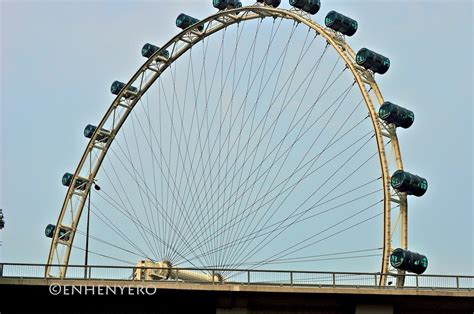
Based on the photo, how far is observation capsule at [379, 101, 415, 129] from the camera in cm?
4734

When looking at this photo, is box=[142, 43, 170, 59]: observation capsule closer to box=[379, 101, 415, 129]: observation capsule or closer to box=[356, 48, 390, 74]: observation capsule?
box=[356, 48, 390, 74]: observation capsule

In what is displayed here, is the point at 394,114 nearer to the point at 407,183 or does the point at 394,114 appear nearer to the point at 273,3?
the point at 407,183

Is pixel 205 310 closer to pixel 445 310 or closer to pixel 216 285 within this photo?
pixel 216 285

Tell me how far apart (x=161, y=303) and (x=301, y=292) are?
650 cm

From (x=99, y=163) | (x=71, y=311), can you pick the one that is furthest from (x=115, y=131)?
(x=71, y=311)

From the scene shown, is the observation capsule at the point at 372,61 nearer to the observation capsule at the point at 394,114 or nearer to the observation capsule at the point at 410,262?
the observation capsule at the point at 394,114

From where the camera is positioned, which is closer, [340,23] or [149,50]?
[340,23]

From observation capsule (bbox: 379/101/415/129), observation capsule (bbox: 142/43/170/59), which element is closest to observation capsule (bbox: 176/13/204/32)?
observation capsule (bbox: 142/43/170/59)

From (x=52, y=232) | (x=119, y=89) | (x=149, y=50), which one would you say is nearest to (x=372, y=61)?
(x=149, y=50)

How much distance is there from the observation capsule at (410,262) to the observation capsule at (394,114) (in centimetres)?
754

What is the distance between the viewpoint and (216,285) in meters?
40.6

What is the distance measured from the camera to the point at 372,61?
162ft

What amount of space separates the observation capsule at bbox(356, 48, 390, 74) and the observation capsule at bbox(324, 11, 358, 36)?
8.55ft

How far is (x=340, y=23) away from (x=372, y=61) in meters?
3.51
